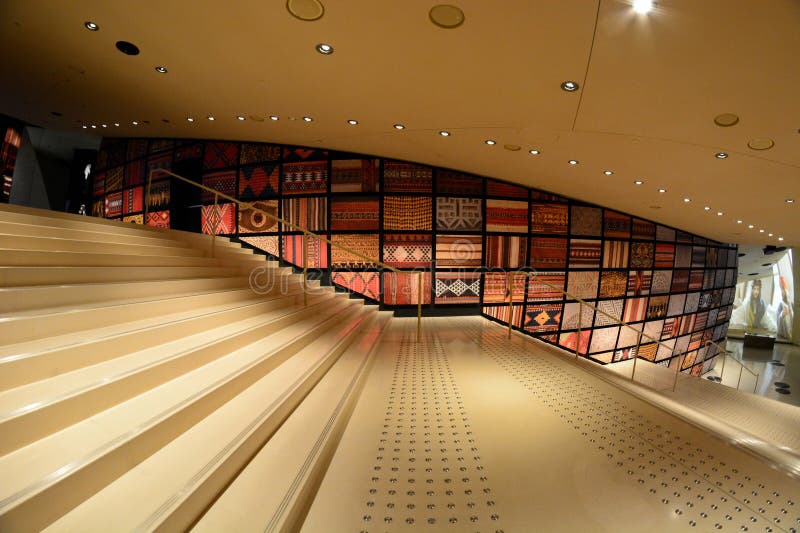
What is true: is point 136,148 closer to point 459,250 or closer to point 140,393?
point 459,250

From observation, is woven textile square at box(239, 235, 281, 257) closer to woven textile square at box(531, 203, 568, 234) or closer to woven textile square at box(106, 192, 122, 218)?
woven textile square at box(106, 192, 122, 218)

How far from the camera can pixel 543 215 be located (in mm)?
6219

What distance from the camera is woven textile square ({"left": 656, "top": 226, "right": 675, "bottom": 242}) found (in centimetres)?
745

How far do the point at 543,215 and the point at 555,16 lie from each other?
180 inches

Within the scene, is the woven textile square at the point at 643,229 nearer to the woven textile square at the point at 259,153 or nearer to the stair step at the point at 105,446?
the woven textile square at the point at 259,153

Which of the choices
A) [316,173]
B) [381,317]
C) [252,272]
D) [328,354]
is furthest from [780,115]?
[316,173]

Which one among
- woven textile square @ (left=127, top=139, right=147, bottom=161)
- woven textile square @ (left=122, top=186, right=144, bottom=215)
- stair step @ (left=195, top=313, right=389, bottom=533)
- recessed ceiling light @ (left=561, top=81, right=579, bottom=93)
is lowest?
stair step @ (left=195, top=313, right=389, bottom=533)

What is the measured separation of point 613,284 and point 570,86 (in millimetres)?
5608

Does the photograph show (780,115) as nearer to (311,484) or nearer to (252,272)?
(311,484)

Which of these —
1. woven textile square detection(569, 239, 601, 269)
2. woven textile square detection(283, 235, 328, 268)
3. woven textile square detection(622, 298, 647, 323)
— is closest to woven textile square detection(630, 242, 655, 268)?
woven textile square detection(622, 298, 647, 323)

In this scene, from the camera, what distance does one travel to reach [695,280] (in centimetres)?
831

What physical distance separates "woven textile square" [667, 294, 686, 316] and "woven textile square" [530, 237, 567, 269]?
387cm

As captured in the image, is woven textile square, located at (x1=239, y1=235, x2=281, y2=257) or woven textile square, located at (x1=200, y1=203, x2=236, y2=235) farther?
woven textile square, located at (x1=200, y1=203, x2=236, y2=235)

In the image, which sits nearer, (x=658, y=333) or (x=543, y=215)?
(x=543, y=215)
